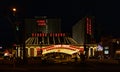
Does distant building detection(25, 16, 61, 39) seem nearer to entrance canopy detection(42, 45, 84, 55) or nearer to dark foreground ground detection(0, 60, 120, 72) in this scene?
entrance canopy detection(42, 45, 84, 55)

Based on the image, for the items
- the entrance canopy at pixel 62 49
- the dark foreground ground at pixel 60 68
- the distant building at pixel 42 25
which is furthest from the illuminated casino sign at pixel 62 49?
the dark foreground ground at pixel 60 68

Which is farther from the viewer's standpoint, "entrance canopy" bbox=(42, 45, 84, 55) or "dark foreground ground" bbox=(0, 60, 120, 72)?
"entrance canopy" bbox=(42, 45, 84, 55)

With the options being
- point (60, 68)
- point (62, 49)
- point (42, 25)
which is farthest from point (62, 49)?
point (60, 68)

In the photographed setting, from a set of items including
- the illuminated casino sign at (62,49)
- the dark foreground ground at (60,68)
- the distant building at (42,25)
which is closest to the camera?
the dark foreground ground at (60,68)

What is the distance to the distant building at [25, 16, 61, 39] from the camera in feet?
496

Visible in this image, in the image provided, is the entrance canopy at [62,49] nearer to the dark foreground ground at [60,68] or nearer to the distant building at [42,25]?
the distant building at [42,25]

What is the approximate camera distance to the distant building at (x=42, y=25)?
496 feet

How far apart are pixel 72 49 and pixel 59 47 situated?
4.01 m

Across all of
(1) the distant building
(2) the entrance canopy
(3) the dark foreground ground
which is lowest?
(3) the dark foreground ground

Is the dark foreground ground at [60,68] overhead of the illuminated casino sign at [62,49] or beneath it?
beneath

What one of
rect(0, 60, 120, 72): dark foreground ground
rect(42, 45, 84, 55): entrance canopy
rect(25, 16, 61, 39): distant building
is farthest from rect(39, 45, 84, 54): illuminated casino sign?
rect(0, 60, 120, 72): dark foreground ground

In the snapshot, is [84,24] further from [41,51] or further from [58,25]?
[58,25]

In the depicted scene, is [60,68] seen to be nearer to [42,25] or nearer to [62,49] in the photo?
[62,49]

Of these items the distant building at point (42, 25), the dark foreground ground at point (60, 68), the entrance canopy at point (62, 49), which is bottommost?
the dark foreground ground at point (60, 68)
